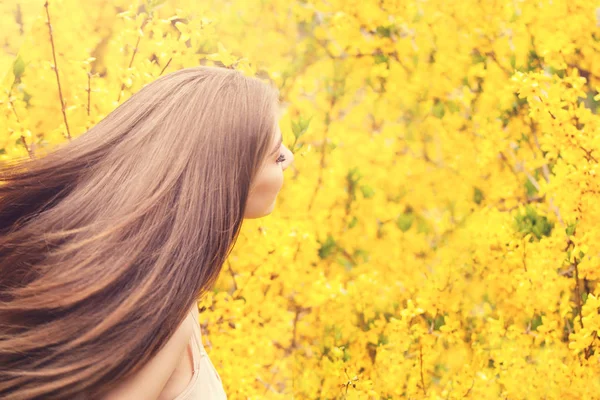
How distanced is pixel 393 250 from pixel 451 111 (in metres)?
0.56

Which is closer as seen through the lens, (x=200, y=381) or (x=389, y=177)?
(x=200, y=381)

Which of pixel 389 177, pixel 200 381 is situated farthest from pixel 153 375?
pixel 389 177

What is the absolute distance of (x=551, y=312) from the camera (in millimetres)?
2229

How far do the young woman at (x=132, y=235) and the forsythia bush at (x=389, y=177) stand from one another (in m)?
0.85

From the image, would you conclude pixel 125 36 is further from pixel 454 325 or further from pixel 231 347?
pixel 454 325

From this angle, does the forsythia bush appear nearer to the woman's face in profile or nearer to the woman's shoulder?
the woman's face in profile

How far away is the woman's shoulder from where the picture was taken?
1.06m

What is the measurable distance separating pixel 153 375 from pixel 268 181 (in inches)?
17.2

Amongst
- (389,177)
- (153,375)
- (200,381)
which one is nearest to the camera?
(153,375)

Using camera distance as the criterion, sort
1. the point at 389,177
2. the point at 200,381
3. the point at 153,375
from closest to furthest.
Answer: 1. the point at 153,375
2. the point at 200,381
3. the point at 389,177

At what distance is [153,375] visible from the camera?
3.52ft

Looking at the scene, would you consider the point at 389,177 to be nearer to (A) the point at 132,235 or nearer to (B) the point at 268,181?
(B) the point at 268,181

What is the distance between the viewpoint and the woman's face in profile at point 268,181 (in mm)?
1308

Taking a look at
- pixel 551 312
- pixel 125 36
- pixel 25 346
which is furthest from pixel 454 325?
pixel 25 346
